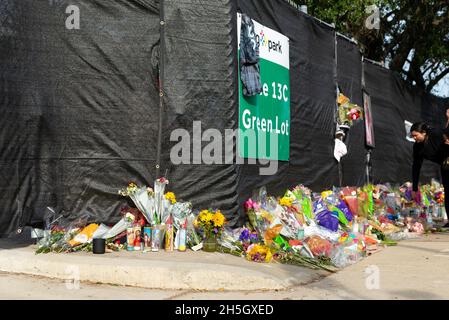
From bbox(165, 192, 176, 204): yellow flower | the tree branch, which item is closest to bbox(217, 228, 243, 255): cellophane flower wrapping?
bbox(165, 192, 176, 204): yellow flower

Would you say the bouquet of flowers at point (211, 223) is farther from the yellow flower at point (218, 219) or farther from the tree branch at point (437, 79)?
the tree branch at point (437, 79)

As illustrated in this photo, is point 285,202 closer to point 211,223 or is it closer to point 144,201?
point 211,223

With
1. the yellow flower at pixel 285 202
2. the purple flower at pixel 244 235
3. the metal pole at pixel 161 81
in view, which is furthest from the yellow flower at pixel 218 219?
the yellow flower at pixel 285 202

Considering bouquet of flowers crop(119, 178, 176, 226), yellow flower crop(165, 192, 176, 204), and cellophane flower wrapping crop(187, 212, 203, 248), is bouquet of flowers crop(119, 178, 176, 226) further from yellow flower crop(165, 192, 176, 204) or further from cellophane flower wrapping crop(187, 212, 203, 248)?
cellophane flower wrapping crop(187, 212, 203, 248)

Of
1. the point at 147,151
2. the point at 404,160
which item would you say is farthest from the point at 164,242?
the point at 404,160

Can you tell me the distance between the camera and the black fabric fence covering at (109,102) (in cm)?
675

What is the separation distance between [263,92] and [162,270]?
344 cm

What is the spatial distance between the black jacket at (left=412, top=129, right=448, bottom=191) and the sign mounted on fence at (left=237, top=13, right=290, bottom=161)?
2227 millimetres

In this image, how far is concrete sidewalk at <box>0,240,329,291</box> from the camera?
5.26 meters

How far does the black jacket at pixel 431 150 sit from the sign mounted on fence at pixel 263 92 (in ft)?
7.31

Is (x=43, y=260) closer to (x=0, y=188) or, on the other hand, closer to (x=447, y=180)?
(x=0, y=188)

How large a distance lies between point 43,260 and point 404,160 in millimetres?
10483

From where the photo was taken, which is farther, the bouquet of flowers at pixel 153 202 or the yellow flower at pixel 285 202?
the yellow flower at pixel 285 202

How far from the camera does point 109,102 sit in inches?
277
